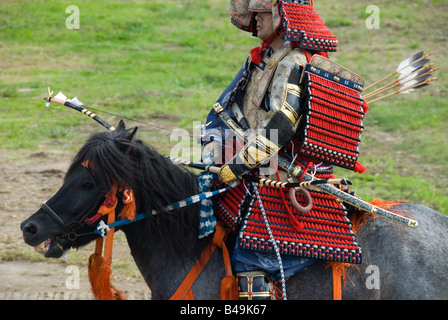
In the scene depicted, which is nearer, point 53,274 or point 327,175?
point 327,175

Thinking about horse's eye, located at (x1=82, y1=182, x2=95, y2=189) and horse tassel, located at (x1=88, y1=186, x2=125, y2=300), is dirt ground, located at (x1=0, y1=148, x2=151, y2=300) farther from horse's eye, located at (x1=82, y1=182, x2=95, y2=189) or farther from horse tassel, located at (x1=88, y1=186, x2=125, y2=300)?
horse's eye, located at (x1=82, y1=182, x2=95, y2=189)

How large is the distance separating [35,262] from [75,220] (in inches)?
109

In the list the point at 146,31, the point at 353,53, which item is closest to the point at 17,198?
the point at 146,31

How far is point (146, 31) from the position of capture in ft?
Result: 45.0

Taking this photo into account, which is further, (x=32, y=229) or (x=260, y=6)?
(x=260, y=6)

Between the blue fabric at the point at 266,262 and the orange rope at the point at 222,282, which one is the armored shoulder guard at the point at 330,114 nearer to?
the blue fabric at the point at 266,262

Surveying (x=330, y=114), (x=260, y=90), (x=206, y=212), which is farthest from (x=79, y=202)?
(x=330, y=114)

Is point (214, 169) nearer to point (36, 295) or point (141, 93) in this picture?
point (36, 295)

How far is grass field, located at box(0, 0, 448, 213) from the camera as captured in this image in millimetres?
8555

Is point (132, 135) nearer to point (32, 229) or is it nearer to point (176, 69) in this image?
point (32, 229)

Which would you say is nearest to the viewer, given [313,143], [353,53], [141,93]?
[313,143]

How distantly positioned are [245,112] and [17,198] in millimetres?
4215

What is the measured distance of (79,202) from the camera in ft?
10.5

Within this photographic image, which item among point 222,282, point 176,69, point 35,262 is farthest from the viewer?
point 176,69
